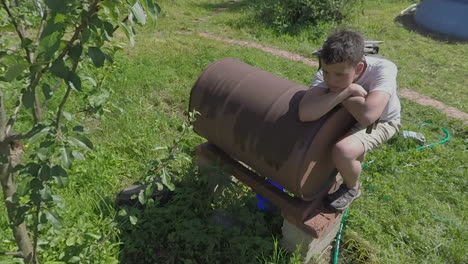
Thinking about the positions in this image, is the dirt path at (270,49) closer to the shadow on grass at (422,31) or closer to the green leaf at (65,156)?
the shadow on grass at (422,31)

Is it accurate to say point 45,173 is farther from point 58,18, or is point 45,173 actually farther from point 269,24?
point 269,24

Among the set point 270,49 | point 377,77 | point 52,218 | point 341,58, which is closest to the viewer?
point 52,218

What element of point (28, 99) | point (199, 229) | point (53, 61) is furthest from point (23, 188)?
point (199, 229)

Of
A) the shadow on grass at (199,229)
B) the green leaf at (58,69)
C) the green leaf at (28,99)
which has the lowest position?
the shadow on grass at (199,229)

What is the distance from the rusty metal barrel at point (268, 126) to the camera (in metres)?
→ 2.49

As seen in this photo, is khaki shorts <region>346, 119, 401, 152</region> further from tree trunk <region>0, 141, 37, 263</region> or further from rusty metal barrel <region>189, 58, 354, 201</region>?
tree trunk <region>0, 141, 37, 263</region>

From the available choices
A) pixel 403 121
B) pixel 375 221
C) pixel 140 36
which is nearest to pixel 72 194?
pixel 375 221

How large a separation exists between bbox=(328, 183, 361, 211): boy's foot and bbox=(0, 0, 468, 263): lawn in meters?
0.45

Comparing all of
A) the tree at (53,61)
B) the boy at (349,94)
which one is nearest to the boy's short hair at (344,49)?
the boy at (349,94)

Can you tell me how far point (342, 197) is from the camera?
2.91 meters

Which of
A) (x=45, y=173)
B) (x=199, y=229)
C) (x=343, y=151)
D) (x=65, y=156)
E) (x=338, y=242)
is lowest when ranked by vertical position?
(x=338, y=242)

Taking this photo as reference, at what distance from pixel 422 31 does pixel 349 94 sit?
10235 millimetres

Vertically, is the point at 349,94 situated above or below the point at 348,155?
above

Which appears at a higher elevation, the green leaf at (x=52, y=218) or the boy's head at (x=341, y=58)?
the boy's head at (x=341, y=58)
